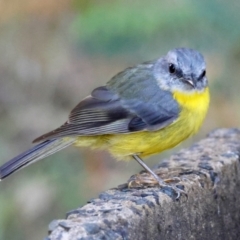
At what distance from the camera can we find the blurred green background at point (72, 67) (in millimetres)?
6184

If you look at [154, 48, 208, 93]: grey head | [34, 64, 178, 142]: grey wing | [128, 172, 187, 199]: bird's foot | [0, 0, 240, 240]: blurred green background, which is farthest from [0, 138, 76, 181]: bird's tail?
[0, 0, 240, 240]: blurred green background

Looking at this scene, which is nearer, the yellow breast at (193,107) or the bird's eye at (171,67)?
the yellow breast at (193,107)

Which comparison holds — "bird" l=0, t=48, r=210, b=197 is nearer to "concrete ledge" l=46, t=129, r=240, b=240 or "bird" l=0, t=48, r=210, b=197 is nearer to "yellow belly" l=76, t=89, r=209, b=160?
"yellow belly" l=76, t=89, r=209, b=160

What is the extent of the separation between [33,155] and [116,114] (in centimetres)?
58

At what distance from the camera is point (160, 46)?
6723 mm

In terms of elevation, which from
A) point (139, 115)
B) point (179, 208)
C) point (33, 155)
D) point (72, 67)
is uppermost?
point (72, 67)

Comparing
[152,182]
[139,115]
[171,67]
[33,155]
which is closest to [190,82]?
[171,67]

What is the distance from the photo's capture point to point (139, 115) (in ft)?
16.0

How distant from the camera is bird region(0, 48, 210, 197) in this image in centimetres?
477

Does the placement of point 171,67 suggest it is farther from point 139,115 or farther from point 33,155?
point 33,155

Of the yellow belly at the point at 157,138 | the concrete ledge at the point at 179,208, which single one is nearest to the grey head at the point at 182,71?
the yellow belly at the point at 157,138

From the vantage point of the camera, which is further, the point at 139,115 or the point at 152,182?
the point at 139,115

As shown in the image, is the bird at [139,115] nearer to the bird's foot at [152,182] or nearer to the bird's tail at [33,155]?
the bird's tail at [33,155]

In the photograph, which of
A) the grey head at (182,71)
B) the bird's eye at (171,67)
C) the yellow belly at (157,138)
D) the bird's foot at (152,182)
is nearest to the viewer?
the bird's foot at (152,182)
